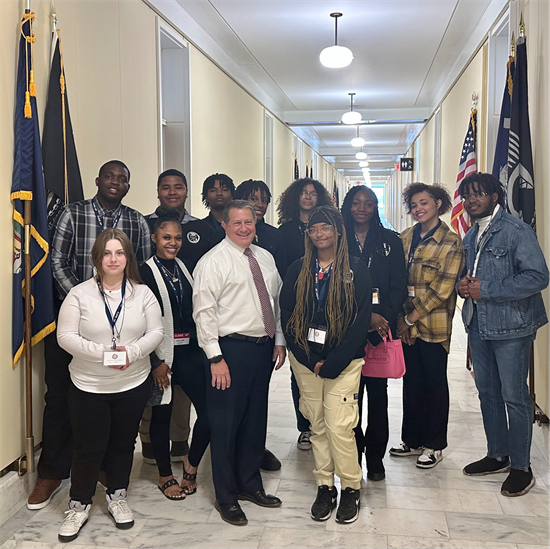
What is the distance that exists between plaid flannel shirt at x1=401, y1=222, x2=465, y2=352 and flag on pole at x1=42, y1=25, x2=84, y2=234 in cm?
194

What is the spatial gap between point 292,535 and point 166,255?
1.46 metres

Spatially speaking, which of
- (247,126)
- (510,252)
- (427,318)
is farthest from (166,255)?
(247,126)

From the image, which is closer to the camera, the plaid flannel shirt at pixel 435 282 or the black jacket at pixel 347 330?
the black jacket at pixel 347 330

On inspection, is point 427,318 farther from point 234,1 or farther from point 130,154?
point 234,1

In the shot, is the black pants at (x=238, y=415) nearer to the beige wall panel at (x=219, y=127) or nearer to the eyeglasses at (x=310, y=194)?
the eyeglasses at (x=310, y=194)

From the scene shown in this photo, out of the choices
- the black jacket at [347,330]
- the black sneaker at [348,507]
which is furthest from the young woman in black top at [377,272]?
the black sneaker at [348,507]

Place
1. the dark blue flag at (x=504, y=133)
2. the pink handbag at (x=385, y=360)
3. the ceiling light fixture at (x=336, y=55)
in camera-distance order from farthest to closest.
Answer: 1. the ceiling light fixture at (x=336, y=55)
2. the dark blue flag at (x=504, y=133)
3. the pink handbag at (x=385, y=360)

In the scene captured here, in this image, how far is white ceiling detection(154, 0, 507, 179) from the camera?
236 inches

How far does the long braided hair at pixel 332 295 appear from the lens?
282 centimetres

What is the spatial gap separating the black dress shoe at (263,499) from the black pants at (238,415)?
6cm

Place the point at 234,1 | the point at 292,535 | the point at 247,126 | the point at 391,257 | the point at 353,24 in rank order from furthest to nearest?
the point at 247,126 < the point at 353,24 < the point at 234,1 < the point at 391,257 < the point at 292,535

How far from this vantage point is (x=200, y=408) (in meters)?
3.12

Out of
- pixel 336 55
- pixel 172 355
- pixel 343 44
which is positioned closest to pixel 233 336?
pixel 172 355

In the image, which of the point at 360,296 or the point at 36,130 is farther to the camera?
the point at 36,130
